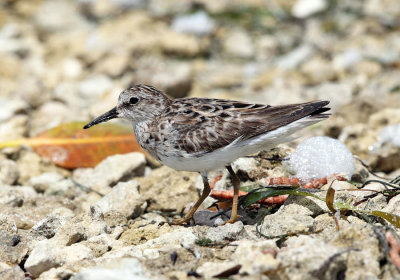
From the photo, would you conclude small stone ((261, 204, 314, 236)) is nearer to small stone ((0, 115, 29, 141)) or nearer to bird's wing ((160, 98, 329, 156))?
bird's wing ((160, 98, 329, 156))

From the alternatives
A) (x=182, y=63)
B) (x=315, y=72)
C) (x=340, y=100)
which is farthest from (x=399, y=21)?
(x=182, y=63)

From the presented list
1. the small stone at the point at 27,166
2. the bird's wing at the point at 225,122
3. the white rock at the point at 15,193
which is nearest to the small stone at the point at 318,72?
the bird's wing at the point at 225,122

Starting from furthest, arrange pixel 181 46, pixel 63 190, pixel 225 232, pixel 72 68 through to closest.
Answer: pixel 181 46 → pixel 72 68 → pixel 63 190 → pixel 225 232

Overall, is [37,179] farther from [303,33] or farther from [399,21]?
[399,21]

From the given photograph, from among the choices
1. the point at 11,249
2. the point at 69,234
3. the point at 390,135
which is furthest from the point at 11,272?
the point at 390,135

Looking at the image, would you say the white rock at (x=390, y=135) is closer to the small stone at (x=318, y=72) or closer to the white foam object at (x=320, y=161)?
the white foam object at (x=320, y=161)

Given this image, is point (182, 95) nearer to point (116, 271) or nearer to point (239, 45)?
point (239, 45)

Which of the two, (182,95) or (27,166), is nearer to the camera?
(27,166)
